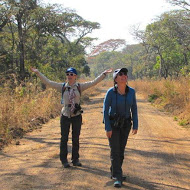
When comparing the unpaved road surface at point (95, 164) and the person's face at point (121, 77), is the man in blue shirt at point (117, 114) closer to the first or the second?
the person's face at point (121, 77)

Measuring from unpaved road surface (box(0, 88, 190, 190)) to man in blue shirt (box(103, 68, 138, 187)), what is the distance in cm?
A: 40

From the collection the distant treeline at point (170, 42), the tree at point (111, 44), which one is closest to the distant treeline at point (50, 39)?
the distant treeline at point (170, 42)

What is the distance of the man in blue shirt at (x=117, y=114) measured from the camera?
450cm

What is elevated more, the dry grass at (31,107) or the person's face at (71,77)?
the person's face at (71,77)

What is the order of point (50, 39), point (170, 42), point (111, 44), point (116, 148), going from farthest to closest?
point (111, 44)
point (170, 42)
point (50, 39)
point (116, 148)

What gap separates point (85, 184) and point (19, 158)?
7.15 feet

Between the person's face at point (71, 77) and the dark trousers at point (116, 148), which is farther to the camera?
the person's face at point (71, 77)

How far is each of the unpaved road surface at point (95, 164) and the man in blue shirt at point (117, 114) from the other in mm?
396

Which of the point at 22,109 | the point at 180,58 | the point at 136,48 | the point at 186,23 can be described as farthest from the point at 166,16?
the point at 136,48

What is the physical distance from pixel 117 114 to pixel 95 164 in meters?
1.55

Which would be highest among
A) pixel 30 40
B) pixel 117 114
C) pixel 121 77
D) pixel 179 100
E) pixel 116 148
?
pixel 30 40

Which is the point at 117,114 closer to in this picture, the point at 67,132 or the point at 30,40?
the point at 67,132

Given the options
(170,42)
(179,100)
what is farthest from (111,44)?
(179,100)

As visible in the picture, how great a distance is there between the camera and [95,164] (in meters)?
5.68
